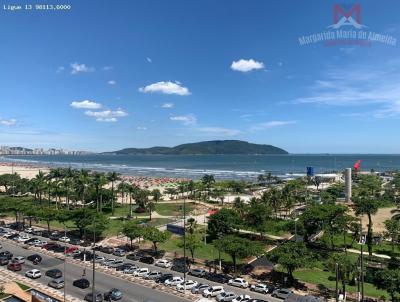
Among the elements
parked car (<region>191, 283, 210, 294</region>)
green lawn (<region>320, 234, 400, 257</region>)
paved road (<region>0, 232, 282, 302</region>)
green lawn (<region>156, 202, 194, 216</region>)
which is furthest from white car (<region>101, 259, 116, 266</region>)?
green lawn (<region>156, 202, 194, 216</region>)

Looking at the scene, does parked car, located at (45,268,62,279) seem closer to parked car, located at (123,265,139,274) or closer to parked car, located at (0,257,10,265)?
parked car, located at (123,265,139,274)

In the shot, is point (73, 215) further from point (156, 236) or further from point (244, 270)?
point (244, 270)

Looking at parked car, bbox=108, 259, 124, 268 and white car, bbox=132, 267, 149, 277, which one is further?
parked car, bbox=108, 259, 124, 268

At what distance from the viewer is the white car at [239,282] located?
143 feet

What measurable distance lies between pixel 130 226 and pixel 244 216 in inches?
902

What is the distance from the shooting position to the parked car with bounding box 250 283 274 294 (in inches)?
1649

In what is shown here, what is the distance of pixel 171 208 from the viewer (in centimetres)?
9706

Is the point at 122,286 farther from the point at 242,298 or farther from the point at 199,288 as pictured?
the point at 242,298

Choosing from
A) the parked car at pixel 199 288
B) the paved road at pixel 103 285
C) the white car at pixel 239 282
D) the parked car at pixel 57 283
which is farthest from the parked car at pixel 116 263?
the white car at pixel 239 282

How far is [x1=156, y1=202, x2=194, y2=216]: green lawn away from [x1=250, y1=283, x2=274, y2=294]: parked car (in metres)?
46.8

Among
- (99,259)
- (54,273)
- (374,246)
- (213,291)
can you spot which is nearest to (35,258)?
(54,273)

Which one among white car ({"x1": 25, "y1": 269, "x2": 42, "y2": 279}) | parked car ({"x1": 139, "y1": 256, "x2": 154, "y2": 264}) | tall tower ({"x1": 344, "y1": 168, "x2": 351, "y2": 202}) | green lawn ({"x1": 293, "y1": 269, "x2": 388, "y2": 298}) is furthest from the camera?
tall tower ({"x1": 344, "y1": 168, "x2": 351, "y2": 202})

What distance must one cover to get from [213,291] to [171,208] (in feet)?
188

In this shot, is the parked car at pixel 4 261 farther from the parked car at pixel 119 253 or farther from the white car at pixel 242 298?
the white car at pixel 242 298
